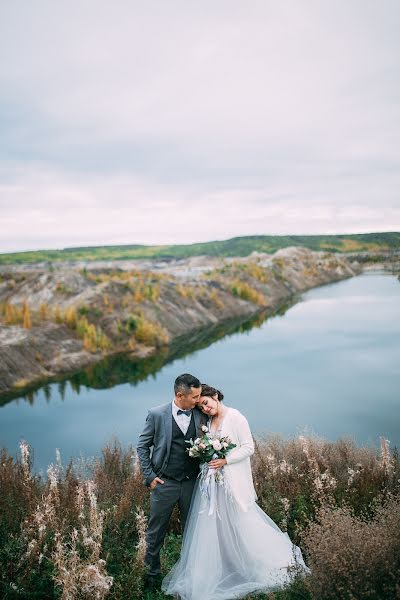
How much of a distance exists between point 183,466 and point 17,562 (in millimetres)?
1778

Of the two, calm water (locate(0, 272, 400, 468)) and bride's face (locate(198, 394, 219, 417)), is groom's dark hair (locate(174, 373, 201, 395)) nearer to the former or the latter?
bride's face (locate(198, 394, 219, 417))

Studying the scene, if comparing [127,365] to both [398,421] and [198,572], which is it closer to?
[398,421]

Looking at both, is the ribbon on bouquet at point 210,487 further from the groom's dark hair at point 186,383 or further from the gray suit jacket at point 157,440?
the groom's dark hair at point 186,383

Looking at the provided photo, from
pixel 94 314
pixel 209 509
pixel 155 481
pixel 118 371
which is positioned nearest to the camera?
pixel 155 481

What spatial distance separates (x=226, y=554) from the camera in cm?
436

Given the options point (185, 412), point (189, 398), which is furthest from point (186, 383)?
point (185, 412)

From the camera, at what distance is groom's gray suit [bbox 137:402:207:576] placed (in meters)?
4.26

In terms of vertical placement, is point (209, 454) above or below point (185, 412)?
below

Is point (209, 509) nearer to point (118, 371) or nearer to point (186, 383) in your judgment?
point (186, 383)

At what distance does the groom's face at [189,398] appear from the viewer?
4.08 meters

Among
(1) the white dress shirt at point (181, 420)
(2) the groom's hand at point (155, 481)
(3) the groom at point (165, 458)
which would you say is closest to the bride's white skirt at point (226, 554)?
(3) the groom at point (165, 458)

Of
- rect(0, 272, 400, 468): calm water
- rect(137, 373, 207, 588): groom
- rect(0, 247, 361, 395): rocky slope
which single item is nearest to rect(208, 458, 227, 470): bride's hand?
rect(137, 373, 207, 588): groom

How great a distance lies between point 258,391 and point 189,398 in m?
12.6

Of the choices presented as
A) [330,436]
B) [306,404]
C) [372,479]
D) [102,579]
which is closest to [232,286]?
[306,404]
